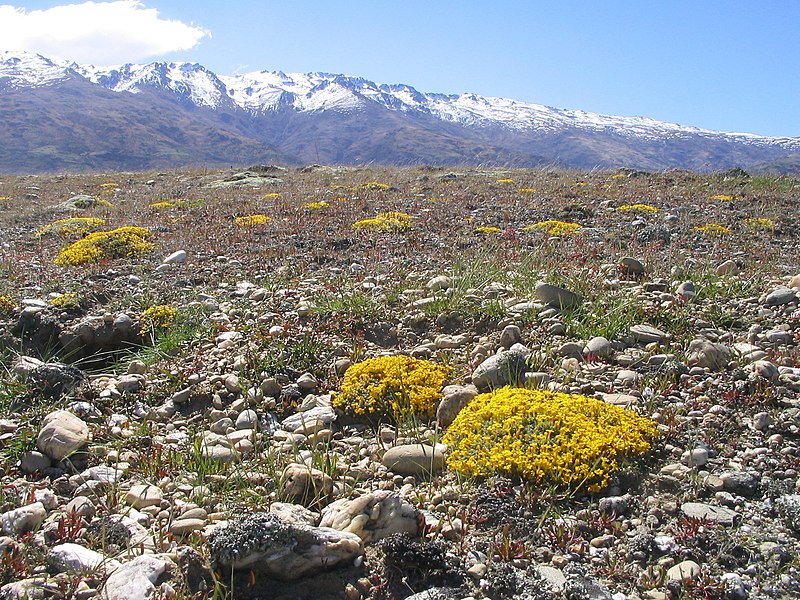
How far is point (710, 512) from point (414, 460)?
6.95 feet

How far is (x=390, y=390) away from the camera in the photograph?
5.61 meters

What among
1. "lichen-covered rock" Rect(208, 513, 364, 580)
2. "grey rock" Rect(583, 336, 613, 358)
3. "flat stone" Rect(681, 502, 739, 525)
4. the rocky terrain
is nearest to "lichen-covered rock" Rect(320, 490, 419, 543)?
the rocky terrain

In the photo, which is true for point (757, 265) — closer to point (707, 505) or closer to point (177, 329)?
point (707, 505)

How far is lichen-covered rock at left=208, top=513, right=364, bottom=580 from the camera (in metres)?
3.37

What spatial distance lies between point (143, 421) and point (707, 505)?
478cm

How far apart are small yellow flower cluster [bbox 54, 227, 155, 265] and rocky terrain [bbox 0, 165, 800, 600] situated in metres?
0.07

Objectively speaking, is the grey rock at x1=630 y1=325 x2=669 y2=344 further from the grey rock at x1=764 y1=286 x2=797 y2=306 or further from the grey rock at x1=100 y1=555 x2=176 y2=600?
the grey rock at x1=100 y1=555 x2=176 y2=600

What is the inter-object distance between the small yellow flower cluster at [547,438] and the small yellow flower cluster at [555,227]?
26.3ft

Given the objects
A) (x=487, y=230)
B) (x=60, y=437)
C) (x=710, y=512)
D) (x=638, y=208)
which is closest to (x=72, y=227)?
(x=487, y=230)

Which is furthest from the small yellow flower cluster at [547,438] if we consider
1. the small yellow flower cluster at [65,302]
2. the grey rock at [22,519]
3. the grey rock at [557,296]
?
the small yellow flower cluster at [65,302]

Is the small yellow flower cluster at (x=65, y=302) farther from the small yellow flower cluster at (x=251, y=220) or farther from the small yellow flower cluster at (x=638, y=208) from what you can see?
the small yellow flower cluster at (x=638, y=208)

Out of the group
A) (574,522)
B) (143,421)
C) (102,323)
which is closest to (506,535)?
(574,522)

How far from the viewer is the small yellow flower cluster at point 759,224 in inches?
505

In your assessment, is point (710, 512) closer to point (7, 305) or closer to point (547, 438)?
point (547, 438)
